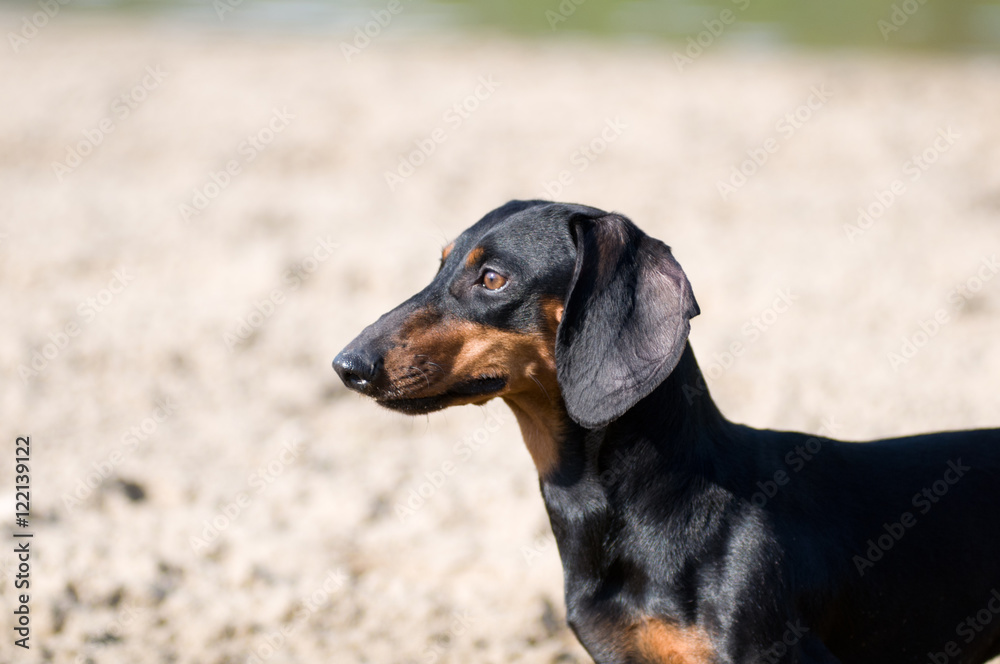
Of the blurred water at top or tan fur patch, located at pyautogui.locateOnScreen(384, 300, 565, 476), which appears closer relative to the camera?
tan fur patch, located at pyautogui.locateOnScreen(384, 300, 565, 476)

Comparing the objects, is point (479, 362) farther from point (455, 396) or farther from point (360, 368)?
point (360, 368)

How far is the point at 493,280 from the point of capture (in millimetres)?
3535

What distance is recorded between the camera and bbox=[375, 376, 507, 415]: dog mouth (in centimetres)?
346

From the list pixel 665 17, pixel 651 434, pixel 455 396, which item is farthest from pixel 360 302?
pixel 665 17

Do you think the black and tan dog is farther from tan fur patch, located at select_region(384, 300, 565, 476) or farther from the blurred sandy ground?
the blurred sandy ground

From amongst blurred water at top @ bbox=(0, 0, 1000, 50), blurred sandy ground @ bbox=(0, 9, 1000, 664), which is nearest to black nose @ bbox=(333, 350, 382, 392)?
blurred sandy ground @ bbox=(0, 9, 1000, 664)

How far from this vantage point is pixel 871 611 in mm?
3541

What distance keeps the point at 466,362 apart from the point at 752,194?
740 centimetres

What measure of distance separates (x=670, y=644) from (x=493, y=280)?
1358 mm

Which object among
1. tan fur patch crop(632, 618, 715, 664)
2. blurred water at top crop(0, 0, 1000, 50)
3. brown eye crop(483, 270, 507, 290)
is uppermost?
brown eye crop(483, 270, 507, 290)

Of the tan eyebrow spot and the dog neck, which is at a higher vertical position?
the tan eyebrow spot

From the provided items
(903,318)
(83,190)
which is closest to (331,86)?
(83,190)

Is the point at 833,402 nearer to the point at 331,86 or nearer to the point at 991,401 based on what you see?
the point at 991,401

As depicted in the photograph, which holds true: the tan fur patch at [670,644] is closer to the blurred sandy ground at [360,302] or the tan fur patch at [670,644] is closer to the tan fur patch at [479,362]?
the tan fur patch at [479,362]
